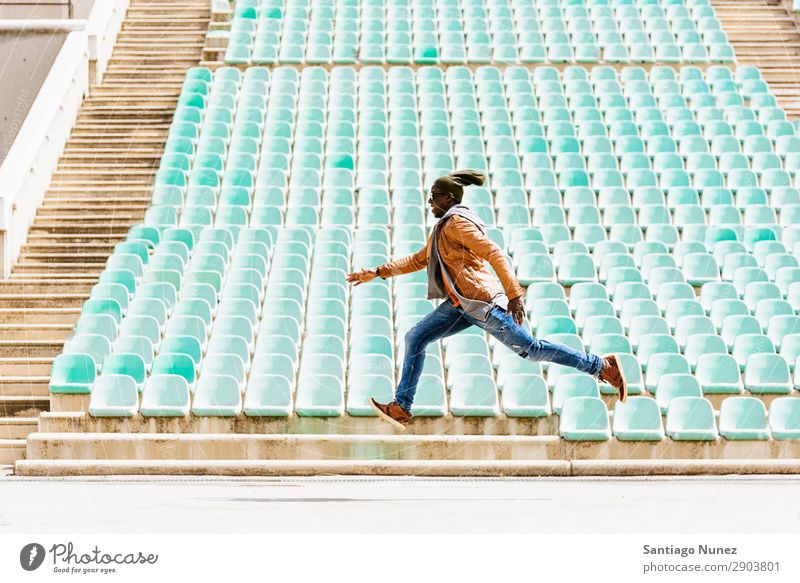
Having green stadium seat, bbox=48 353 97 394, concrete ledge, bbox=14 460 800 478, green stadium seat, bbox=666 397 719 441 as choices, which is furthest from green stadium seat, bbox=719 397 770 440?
green stadium seat, bbox=48 353 97 394

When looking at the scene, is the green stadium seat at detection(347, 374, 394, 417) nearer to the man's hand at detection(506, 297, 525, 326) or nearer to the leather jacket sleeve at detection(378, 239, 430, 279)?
the leather jacket sleeve at detection(378, 239, 430, 279)

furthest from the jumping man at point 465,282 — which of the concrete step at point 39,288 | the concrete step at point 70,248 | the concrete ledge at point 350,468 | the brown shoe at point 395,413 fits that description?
the concrete step at point 70,248

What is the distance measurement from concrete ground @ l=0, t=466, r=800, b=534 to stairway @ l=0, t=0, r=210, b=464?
99.0 inches

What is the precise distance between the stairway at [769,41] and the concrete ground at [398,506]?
10691mm

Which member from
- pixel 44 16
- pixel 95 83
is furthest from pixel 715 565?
pixel 44 16

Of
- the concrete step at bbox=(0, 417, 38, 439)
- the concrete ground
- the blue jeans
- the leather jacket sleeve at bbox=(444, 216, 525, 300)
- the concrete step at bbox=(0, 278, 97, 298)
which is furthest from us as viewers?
the concrete step at bbox=(0, 278, 97, 298)

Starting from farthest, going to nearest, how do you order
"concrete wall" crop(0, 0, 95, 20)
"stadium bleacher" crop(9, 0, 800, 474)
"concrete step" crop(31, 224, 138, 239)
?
"concrete wall" crop(0, 0, 95, 20) → "concrete step" crop(31, 224, 138, 239) → "stadium bleacher" crop(9, 0, 800, 474)

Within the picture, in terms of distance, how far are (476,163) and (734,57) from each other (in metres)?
5.50

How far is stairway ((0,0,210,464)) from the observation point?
10.8 metres

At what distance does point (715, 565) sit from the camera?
17.4 ft

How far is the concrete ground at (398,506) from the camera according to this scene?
5.48 metres

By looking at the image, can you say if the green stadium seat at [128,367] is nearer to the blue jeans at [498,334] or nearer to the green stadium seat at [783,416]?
the blue jeans at [498,334]

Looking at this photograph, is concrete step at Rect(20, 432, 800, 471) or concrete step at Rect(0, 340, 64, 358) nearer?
concrete step at Rect(20, 432, 800, 471)

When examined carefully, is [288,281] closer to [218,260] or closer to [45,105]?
[218,260]
